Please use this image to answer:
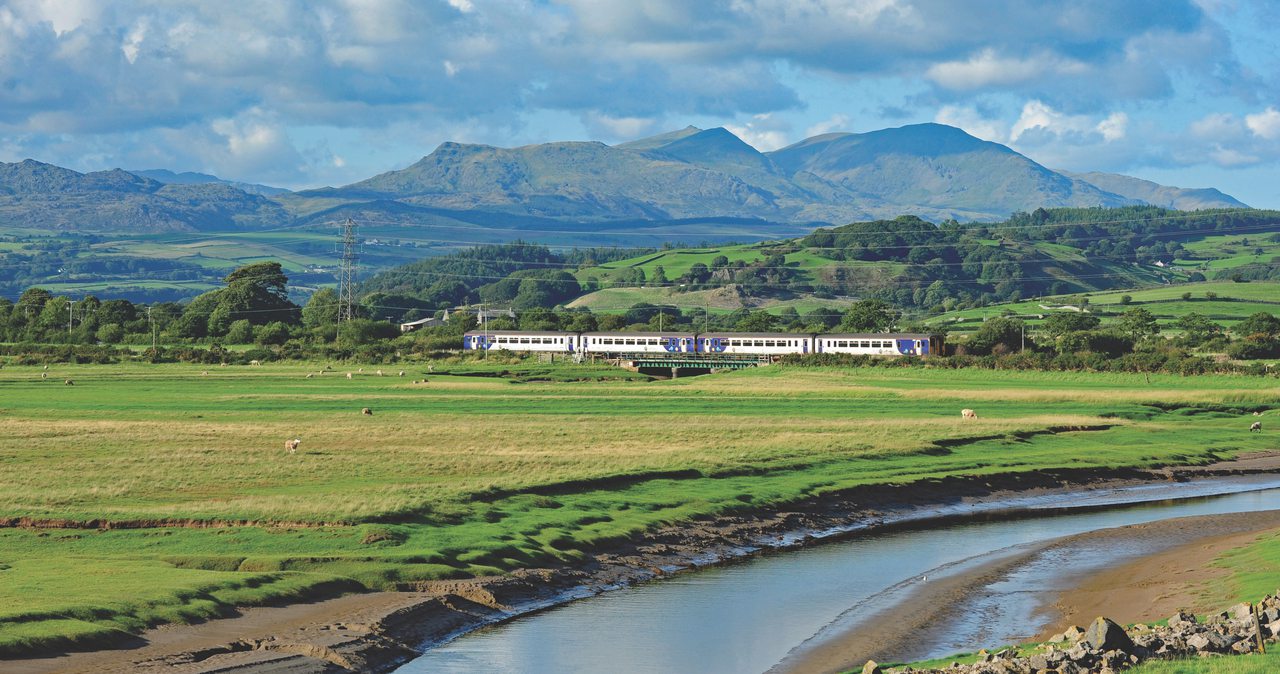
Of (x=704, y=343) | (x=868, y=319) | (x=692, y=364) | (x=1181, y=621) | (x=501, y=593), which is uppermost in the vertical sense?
(x=868, y=319)

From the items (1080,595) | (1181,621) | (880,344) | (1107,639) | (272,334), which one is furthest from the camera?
(272,334)

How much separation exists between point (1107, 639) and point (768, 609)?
11.5m

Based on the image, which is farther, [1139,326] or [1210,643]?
[1139,326]

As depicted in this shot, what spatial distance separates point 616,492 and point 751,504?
4477mm

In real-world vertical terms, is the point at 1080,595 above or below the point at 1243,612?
below

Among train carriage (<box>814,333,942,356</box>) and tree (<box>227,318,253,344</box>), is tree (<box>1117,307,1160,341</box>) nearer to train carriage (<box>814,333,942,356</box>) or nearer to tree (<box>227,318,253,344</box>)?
train carriage (<box>814,333,942,356</box>)

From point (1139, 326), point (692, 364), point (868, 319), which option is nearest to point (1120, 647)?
point (692, 364)

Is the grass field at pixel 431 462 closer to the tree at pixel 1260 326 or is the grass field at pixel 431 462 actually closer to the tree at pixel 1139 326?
the tree at pixel 1139 326

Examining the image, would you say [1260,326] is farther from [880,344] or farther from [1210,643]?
[1210,643]

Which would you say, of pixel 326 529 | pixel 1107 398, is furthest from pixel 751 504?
pixel 1107 398

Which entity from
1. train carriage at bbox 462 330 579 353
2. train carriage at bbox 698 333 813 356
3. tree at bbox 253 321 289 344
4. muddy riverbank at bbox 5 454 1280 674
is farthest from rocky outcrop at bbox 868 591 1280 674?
tree at bbox 253 321 289 344

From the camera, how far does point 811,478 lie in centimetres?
5069

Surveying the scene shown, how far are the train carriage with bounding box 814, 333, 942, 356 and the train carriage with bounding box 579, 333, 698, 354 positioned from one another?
1772 centimetres

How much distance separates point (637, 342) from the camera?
544 feet
